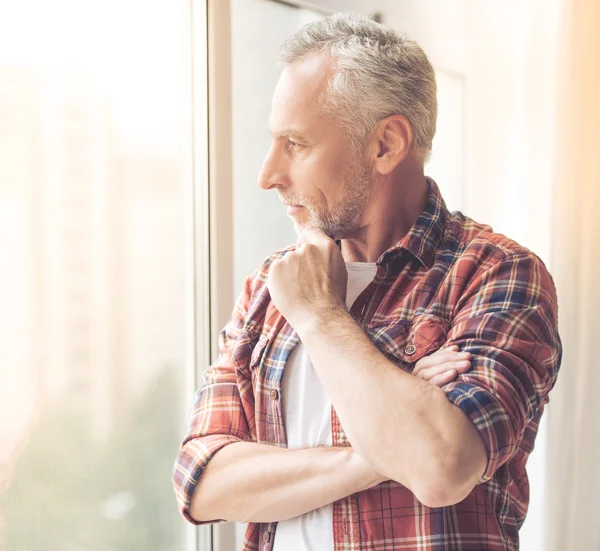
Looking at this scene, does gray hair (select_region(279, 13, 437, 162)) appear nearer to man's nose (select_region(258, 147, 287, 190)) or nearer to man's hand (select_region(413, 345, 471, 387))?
man's nose (select_region(258, 147, 287, 190))

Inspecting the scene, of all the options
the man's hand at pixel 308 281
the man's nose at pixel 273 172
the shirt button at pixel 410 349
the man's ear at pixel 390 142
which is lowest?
the shirt button at pixel 410 349

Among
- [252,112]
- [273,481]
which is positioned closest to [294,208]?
[273,481]

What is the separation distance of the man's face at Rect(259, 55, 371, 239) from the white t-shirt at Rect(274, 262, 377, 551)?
0.14 meters

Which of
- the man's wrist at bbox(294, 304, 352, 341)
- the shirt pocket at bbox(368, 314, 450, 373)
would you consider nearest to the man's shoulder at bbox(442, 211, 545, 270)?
the shirt pocket at bbox(368, 314, 450, 373)

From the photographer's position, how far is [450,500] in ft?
3.60

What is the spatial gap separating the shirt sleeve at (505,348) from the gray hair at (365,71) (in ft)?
1.23

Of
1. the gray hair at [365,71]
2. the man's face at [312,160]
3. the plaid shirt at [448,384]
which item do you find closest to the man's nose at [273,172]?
the man's face at [312,160]

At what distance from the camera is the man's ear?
1.42m

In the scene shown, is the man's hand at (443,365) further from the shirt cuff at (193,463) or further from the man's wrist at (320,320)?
the shirt cuff at (193,463)

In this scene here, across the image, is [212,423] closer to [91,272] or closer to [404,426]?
[404,426]

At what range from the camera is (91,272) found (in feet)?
5.72

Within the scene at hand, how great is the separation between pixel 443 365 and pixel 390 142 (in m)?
0.48

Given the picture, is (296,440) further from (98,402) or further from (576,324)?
(576,324)

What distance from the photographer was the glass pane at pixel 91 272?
1617mm
